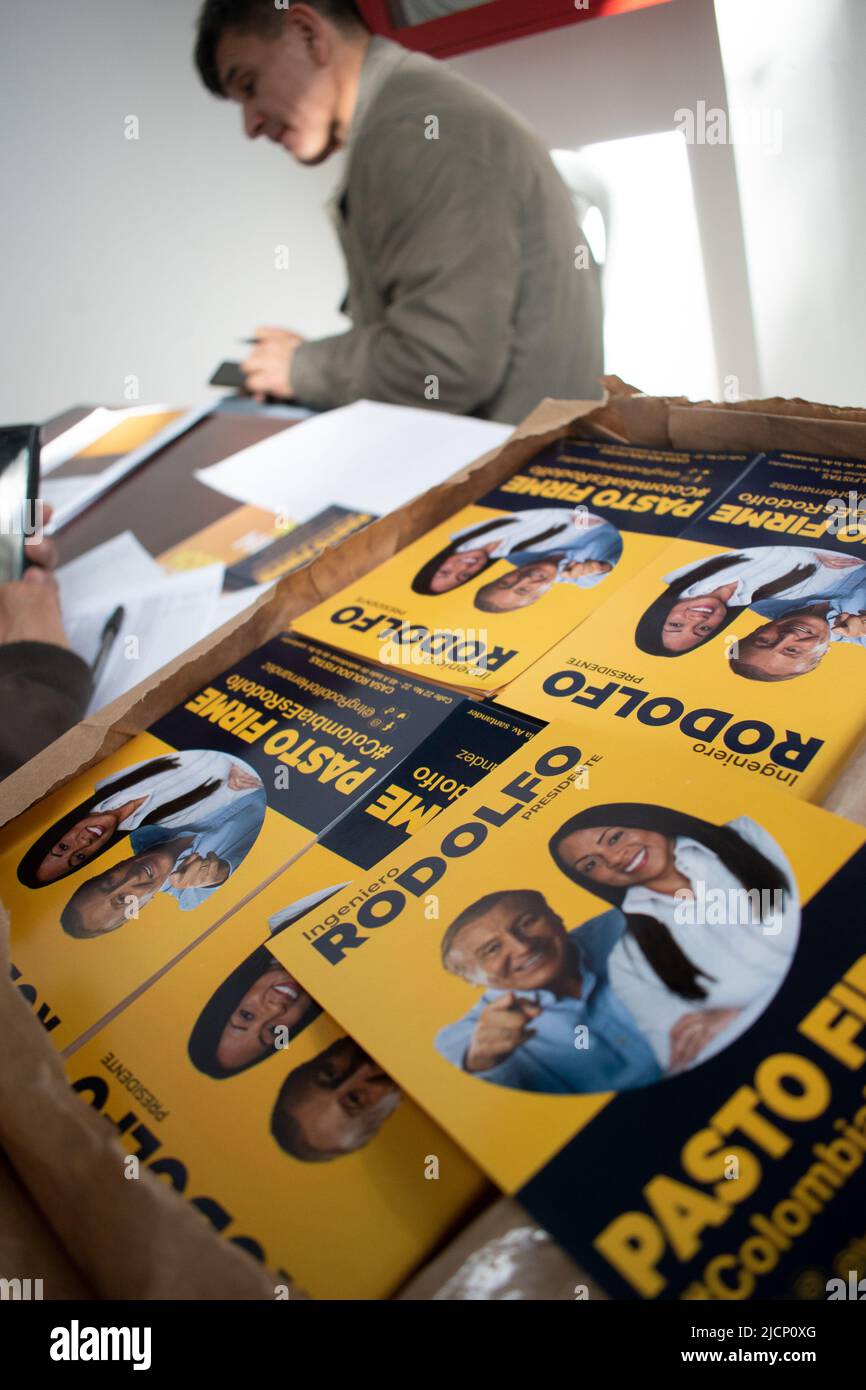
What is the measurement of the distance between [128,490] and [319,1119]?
114 cm

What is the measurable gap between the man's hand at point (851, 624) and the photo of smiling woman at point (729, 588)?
0.02 m

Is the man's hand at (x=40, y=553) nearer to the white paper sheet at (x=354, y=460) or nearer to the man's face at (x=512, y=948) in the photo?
the white paper sheet at (x=354, y=460)

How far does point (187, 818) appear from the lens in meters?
0.49

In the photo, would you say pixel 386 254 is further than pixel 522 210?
Yes

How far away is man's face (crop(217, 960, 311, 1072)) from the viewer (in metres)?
0.36

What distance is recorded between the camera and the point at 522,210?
4.71 ft

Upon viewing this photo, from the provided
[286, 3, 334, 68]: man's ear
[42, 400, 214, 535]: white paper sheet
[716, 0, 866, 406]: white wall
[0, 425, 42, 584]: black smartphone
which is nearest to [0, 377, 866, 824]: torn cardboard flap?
[0, 425, 42, 584]: black smartphone

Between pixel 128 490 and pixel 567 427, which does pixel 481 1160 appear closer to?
pixel 567 427

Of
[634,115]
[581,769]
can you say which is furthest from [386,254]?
[581,769]

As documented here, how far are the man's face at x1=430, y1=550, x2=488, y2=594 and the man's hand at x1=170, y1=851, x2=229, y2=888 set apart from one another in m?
0.25

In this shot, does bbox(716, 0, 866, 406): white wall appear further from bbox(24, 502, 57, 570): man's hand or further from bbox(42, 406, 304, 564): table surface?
bbox(24, 502, 57, 570): man's hand

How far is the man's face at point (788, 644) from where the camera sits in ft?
1.46
